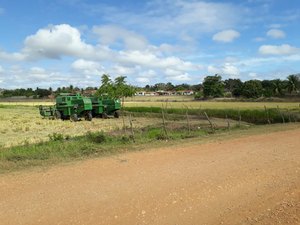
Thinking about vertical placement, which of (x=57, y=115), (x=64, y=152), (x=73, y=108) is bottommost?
(x=57, y=115)

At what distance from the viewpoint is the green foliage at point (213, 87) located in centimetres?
11238

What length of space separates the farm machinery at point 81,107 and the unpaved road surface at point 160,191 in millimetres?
26833

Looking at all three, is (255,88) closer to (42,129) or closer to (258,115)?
(258,115)

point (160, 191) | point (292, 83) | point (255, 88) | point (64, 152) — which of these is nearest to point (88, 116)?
point (64, 152)

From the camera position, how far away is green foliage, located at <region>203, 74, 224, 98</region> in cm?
11238

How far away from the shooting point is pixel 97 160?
11.6m

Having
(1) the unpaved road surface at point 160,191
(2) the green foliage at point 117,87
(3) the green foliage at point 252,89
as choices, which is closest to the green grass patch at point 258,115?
(2) the green foliage at point 117,87

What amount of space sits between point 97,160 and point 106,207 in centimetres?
492

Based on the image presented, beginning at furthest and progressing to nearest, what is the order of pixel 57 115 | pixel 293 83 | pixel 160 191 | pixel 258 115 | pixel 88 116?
pixel 293 83 → pixel 57 115 → pixel 88 116 → pixel 258 115 → pixel 160 191

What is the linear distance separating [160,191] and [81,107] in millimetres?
31035

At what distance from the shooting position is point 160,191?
25.3 ft

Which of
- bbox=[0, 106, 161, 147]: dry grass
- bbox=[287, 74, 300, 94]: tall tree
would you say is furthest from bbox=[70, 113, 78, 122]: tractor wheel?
bbox=[287, 74, 300, 94]: tall tree

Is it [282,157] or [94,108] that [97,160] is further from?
[94,108]

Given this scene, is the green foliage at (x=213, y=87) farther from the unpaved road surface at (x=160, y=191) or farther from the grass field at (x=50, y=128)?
the unpaved road surface at (x=160, y=191)
